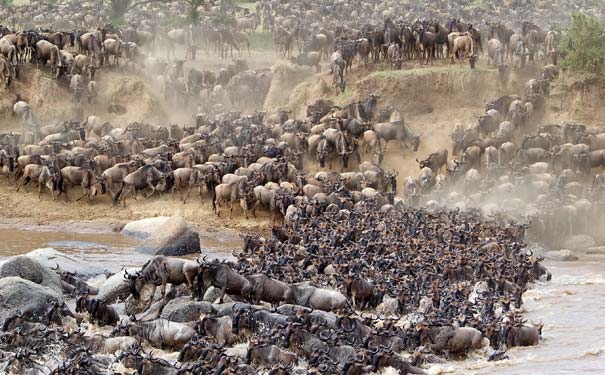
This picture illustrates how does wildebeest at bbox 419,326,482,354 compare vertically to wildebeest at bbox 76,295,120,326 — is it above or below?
above

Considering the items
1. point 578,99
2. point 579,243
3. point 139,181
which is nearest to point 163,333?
point 579,243

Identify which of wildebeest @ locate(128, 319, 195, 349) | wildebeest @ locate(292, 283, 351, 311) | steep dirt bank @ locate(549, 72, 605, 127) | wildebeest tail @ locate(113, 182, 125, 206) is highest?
wildebeest @ locate(128, 319, 195, 349)

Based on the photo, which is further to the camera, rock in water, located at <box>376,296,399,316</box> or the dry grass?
the dry grass

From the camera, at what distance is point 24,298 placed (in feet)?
61.4

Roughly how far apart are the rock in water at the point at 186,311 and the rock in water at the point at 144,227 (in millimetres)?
9996

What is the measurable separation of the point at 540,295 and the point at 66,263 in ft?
31.1

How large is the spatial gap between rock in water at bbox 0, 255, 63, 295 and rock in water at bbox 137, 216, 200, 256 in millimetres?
6160

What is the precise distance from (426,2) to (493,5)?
3974 millimetres

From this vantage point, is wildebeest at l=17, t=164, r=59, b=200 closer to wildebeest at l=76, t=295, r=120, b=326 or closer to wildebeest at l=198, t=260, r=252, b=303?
wildebeest at l=76, t=295, r=120, b=326

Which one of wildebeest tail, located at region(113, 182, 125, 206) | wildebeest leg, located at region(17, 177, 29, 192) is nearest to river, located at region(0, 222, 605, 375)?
wildebeest tail, located at region(113, 182, 125, 206)

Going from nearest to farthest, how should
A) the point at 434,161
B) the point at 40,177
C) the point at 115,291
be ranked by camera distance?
the point at 115,291 → the point at 40,177 → the point at 434,161

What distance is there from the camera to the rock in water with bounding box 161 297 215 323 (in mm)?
18125

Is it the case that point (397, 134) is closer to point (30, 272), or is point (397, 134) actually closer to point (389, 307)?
point (389, 307)

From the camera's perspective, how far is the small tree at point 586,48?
36.0 meters
